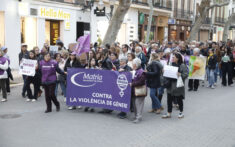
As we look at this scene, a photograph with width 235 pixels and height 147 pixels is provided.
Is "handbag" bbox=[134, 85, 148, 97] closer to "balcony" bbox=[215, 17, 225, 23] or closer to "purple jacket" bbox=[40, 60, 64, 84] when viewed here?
"purple jacket" bbox=[40, 60, 64, 84]

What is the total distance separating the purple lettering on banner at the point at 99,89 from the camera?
326 inches

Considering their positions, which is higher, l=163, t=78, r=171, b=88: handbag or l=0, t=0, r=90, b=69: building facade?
l=0, t=0, r=90, b=69: building facade

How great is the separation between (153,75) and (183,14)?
35787 millimetres

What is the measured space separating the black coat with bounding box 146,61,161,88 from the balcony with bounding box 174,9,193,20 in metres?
33.1

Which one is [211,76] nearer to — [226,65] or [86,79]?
[226,65]

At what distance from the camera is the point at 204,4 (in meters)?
26.9

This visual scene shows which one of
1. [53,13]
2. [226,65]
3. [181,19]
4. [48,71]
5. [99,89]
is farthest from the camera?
[181,19]

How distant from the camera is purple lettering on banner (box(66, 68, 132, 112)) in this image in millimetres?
8273

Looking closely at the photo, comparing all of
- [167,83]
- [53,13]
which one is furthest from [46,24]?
[167,83]

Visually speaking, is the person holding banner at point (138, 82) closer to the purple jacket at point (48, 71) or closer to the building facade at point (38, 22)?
the purple jacket at point (48, 71)

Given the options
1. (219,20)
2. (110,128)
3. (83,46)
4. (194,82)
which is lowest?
(110,128)

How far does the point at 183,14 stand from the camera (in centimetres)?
4247

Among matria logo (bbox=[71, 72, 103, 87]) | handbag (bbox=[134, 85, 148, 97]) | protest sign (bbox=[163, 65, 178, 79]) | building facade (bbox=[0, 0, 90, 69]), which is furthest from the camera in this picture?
building facade (bbox=[0, 0, 90, 69])

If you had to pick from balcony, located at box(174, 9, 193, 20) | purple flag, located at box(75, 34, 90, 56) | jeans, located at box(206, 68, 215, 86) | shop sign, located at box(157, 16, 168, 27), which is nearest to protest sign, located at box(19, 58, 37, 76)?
purple flag, located at box(75, 34, 90, 56)
